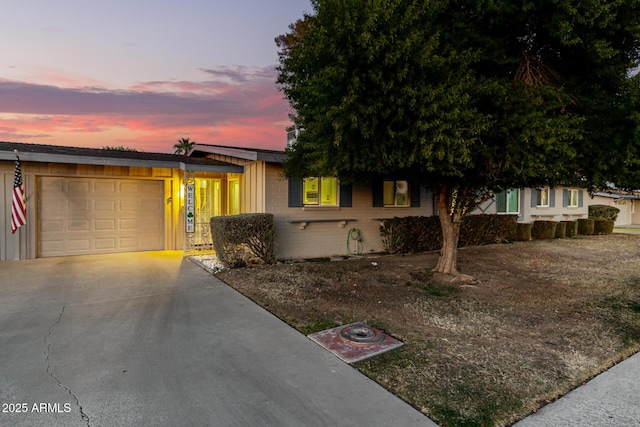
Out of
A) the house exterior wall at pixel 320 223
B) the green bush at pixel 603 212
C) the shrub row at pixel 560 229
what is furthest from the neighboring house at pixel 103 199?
the green bush at pixel 603 212

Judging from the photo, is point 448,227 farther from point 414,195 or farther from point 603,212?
point 603,212

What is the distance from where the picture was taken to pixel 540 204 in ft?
53.6

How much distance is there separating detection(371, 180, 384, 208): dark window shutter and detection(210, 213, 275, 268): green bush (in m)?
3.82

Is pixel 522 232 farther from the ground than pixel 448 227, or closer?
closer

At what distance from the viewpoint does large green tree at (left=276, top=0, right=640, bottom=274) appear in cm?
476

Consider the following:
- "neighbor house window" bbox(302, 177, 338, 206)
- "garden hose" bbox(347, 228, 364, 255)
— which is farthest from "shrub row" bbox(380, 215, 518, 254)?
"neighbor house window" bbox(302, 177, 338, 206)

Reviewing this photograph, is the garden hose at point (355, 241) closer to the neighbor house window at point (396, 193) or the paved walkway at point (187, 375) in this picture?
the neighbor house window at point (396, 193)

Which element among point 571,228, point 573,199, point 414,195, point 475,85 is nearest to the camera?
point 475,85

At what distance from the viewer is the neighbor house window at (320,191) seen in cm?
942

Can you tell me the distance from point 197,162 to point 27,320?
5.64 meters

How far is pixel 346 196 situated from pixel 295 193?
1692 mm

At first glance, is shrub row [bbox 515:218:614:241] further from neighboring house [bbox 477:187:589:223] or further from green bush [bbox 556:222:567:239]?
neighboring house [bbox 477:187:589:223]

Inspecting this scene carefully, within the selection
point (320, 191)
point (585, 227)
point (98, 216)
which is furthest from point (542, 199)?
point (98, 216)

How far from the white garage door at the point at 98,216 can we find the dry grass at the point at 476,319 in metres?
4.30
